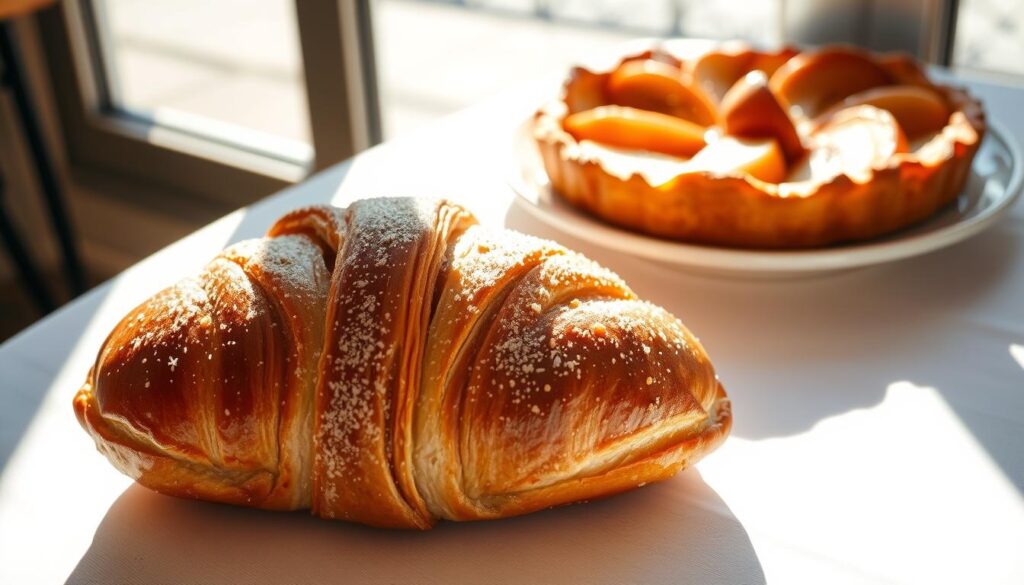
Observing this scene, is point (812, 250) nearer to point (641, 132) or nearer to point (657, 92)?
point (641, 132)

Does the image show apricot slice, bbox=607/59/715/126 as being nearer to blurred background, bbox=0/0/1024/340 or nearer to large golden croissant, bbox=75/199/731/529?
large golden croissant, bbox=75/199/731/529

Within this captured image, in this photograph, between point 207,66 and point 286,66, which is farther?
point 207,66

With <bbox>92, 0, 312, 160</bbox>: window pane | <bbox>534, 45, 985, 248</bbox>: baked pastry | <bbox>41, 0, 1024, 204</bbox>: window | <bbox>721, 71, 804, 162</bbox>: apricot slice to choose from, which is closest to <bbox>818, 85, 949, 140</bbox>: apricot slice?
<bbox>534, 45, 985, 248</bbox>: baked pastry

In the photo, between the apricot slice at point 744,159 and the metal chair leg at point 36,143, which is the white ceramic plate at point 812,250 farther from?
the metal chair leg at point 36,143

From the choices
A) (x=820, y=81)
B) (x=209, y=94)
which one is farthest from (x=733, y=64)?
(x=209, y=94)

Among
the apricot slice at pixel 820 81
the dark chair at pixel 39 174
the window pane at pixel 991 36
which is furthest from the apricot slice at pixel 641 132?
the dark chair at pixel 39 174

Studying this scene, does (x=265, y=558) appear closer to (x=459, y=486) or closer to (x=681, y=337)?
(x=459, y=486)
